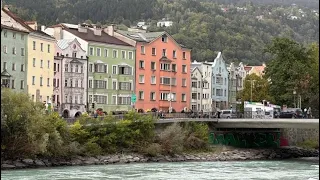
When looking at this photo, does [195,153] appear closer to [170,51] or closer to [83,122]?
[83,122]

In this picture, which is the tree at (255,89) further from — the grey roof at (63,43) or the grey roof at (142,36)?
the grey roof at (63,43)

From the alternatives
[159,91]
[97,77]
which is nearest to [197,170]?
[97,77]

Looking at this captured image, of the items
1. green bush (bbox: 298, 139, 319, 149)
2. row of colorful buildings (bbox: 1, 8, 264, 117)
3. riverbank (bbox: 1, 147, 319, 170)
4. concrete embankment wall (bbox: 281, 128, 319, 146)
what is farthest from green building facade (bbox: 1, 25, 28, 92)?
green bush (bbox: 298, 139, 319, 149)

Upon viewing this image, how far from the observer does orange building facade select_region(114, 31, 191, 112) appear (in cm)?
11638

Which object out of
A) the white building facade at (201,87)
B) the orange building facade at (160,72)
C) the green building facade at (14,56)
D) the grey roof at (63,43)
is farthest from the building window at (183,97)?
the green building facade at (14,56)

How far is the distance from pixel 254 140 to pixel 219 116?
7351 millimetres

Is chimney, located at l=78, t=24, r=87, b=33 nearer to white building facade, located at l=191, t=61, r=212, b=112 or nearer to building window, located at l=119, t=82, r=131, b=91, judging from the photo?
building window, located at l=119, t=82, r=131, b=91

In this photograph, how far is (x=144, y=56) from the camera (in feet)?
383

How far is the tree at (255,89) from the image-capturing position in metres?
128

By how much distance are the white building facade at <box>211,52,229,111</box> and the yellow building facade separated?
143 feet

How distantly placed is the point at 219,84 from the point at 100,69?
35.0 metres

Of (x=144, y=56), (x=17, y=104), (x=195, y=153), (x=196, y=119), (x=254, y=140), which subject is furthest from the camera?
(x=144, y=56)

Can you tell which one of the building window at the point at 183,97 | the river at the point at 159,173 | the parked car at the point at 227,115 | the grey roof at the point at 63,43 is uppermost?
the grey roof at the point at 63,43

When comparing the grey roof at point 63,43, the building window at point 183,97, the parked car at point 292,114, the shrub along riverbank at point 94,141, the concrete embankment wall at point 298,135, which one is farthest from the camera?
the building window at point 183,97
